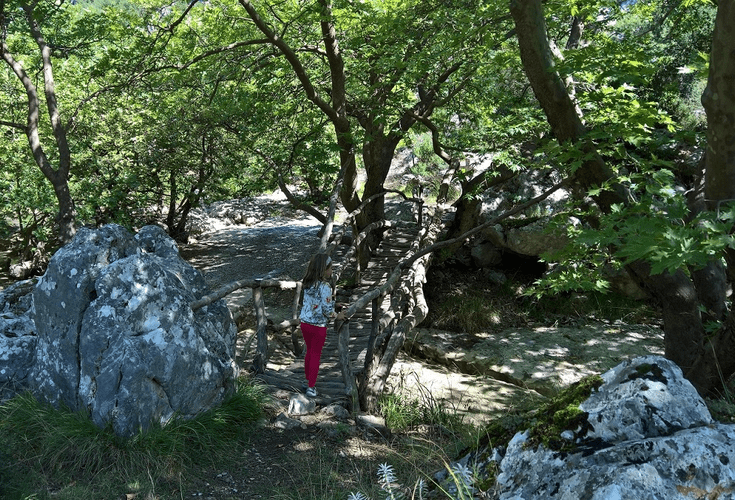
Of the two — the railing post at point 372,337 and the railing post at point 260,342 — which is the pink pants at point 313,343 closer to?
the railing post at point 260,342

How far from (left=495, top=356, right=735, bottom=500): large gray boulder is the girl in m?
3.18

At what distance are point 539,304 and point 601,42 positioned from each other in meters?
5.31

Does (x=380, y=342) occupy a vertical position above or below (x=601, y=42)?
below

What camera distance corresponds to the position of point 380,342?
20.3 ft

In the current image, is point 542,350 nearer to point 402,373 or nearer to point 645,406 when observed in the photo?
point 402,373

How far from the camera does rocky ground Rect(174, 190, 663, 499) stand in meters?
4.07

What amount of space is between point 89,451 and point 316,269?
2550 millimetres

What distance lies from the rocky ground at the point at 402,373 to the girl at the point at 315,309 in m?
0.43

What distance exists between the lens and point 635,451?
214 centimetres

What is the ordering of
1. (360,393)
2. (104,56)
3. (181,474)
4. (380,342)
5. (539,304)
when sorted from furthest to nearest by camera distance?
(539,304) < (104,56) < (380,342) < (360,393) < (181,474)

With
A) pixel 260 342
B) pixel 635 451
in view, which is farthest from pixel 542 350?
pixel 635 451

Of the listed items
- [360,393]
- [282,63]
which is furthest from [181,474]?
[282,63]

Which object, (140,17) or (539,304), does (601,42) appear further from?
(140,17)

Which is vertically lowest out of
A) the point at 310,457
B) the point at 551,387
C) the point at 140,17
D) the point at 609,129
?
the point at 551,387
